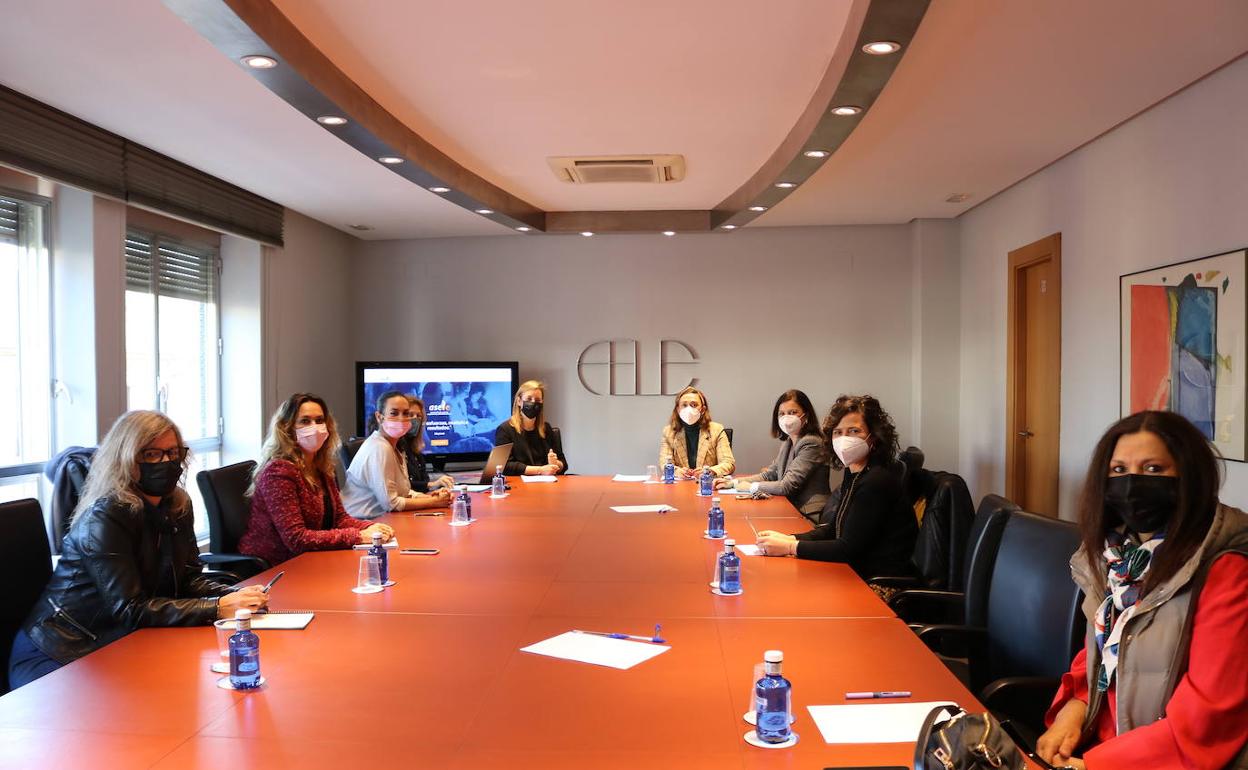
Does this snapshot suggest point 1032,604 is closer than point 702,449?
Yes

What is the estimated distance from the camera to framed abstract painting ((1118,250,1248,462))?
3.55m

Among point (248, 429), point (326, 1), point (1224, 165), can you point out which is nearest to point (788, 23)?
point (326, 1)

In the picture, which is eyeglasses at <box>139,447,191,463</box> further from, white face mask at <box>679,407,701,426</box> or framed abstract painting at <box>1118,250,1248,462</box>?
framed abstract painting at <box>1118,250,1248,462</box>

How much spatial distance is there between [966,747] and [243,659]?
1.41 m

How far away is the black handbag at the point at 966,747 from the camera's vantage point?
1.41 metres

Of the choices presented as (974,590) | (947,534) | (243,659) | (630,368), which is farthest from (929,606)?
(630,368)

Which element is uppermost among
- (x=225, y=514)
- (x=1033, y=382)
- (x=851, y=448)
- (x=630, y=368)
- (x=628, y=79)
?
(x=628, y=79)

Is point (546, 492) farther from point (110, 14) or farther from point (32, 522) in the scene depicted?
point (110, 14)

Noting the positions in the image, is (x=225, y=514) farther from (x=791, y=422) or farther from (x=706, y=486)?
(x=791, y=422)

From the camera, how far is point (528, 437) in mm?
6160

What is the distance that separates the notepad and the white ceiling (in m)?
1.93

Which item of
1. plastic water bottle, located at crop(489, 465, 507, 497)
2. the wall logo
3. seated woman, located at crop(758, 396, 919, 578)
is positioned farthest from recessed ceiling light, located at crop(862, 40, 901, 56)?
the wall logo

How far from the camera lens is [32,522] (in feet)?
9.31

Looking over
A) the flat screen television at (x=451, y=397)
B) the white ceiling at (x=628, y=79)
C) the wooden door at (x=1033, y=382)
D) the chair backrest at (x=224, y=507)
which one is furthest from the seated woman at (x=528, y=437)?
the wooden door at (x=1033, y=382)
